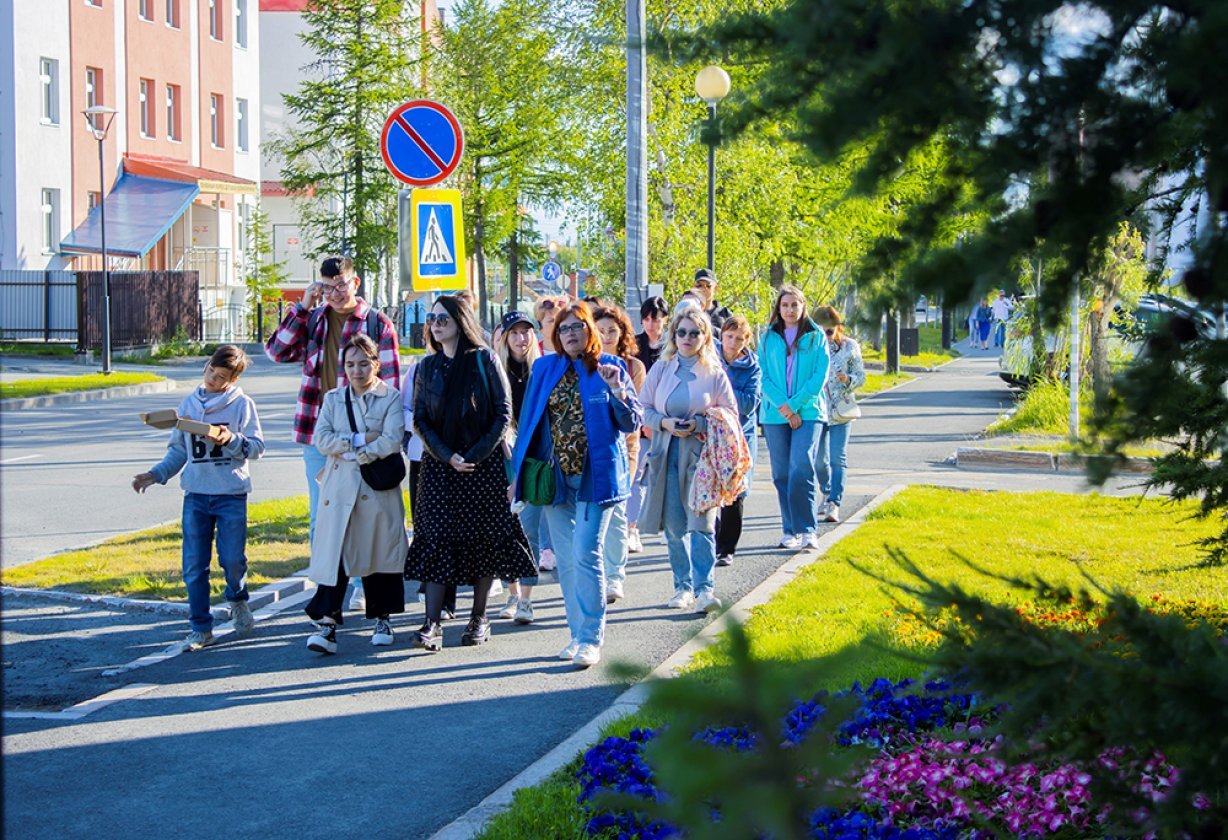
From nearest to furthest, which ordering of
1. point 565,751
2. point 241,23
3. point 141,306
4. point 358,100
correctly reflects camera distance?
point 565,751 < point 141,306 < point 358,100 < point 241,23

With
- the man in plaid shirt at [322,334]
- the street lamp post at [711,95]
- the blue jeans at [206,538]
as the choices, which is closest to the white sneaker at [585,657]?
the blue jeans at [206,538]

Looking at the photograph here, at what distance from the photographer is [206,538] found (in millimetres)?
8297

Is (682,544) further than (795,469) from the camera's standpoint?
No

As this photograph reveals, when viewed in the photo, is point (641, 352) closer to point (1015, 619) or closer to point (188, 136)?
point (1015, 619)

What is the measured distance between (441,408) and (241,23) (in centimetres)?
4667

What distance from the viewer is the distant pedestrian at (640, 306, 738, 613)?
922cm

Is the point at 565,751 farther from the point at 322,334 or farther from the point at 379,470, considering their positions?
the point at 322,334

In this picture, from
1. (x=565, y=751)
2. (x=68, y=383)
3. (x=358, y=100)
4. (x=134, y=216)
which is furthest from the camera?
(x=134, y=216)

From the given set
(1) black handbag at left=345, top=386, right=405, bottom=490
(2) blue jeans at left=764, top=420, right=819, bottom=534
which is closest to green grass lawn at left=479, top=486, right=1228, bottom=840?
(2) blue jeans at left=764, top=420, right=819, bottom=534

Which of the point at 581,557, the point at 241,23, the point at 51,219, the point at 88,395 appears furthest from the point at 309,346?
the point at 241,23

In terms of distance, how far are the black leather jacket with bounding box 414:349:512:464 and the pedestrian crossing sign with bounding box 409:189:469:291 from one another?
2.11 m

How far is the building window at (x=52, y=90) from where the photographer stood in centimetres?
3900

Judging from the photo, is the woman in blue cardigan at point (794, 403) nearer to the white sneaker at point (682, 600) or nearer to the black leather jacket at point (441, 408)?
the white sneaker at point (682, 600)

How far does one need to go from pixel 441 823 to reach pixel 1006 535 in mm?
6966
